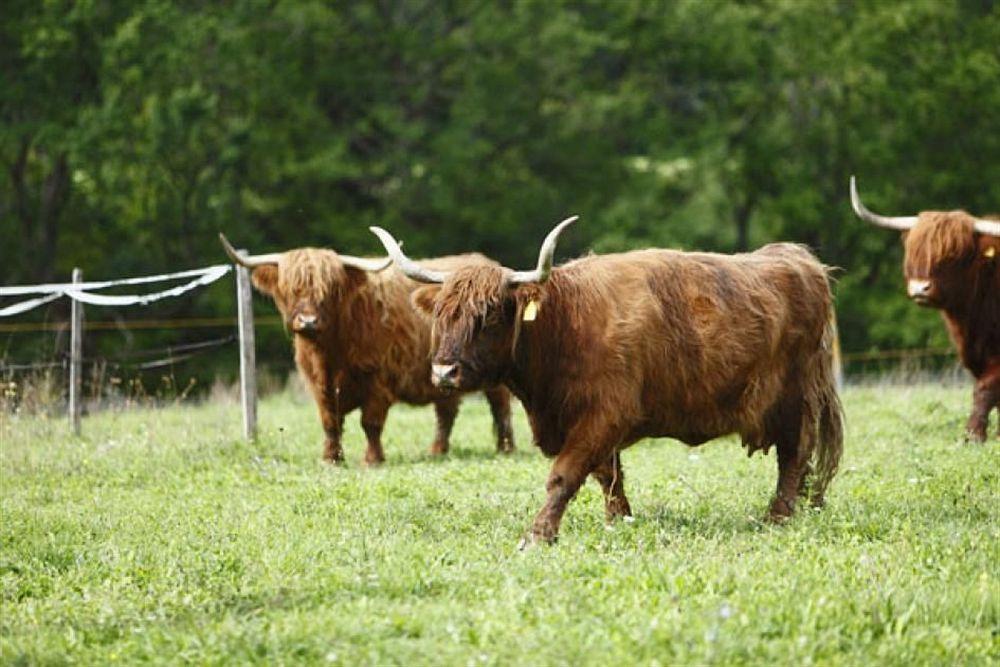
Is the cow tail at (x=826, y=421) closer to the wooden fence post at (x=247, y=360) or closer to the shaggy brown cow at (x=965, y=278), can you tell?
the shaggy brown cow at (x=965, y=278)

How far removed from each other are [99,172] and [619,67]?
42.0ft

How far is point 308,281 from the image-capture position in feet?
40.0

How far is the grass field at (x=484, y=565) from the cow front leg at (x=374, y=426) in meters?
0.68

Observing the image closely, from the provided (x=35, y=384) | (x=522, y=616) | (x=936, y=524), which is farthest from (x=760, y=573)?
(x=35, y=384)

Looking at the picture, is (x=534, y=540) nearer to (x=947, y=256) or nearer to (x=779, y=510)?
(x=779, y=510)

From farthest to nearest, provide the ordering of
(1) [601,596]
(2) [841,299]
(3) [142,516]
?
(2) [841,299] < (3) [142,516] < (1) [601,596]

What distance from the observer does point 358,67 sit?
Answer: 31422 mm

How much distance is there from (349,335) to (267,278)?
2.66 ft

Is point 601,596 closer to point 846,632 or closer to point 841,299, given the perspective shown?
point 846,632

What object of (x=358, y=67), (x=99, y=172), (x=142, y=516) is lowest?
(x=142, y=516)

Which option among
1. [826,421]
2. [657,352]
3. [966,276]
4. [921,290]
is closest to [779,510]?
[826,421]

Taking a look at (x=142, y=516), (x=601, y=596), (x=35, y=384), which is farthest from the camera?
(x=35, y=384)

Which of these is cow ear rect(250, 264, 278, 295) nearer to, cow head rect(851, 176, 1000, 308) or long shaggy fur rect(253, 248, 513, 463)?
long shaggy fur rect(253, 248, 513, 463)

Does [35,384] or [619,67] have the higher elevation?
[619,67]
